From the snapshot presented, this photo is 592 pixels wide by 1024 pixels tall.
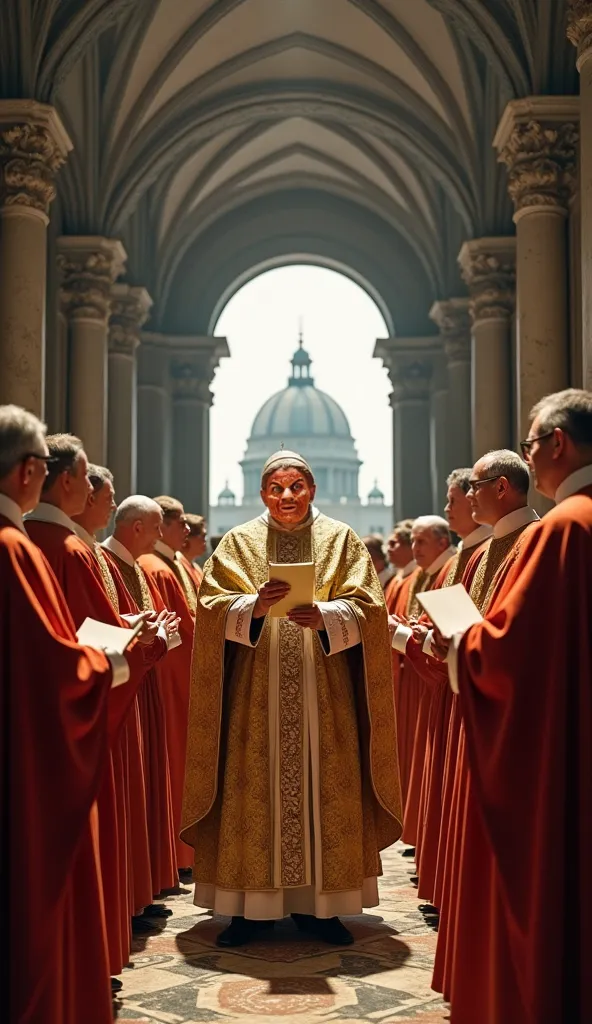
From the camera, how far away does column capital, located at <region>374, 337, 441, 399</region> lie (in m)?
21.9

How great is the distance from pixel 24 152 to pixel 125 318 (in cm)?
698

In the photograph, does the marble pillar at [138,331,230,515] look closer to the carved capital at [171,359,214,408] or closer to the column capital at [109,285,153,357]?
the carved capital at [171,359,214,408]

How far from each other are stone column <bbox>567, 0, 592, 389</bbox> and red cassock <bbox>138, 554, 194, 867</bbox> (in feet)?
8.89

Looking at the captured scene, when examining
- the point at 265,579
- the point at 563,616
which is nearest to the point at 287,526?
the point at 265,579

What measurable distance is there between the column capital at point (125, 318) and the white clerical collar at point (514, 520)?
13.8m

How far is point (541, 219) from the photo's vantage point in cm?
1161

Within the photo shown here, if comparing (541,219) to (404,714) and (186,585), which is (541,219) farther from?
(186,585)

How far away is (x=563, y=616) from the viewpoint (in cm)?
350

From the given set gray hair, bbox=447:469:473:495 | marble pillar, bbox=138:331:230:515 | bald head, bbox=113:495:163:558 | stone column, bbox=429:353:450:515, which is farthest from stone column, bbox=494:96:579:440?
marble pillar, bbox=138:331:230:515

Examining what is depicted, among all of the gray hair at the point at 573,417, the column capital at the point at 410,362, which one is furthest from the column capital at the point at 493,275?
the gray hair at the point at 573,417

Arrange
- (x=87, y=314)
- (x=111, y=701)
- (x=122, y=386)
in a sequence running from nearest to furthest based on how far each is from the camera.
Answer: (x=111, y=701) → (x=87, y=314) → (x=122, y=386)

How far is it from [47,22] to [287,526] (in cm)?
798

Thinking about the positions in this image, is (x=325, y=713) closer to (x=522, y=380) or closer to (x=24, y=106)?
(x=522, y=380)

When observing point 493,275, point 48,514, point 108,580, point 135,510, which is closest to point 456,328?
point 493,275
